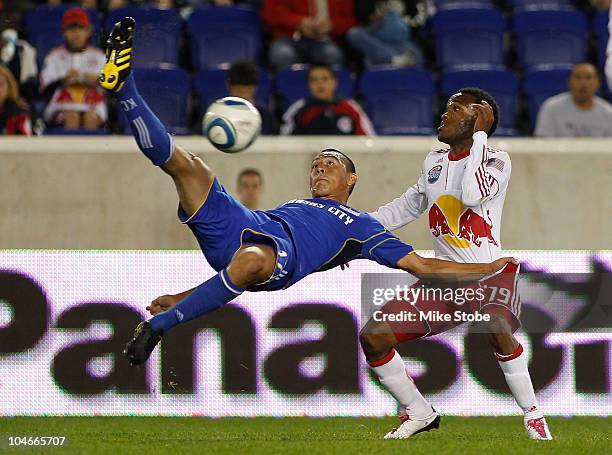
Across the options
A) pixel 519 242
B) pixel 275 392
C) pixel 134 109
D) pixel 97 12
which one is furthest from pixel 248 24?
pixel 134 109

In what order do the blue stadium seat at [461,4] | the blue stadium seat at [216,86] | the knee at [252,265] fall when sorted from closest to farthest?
the knee at [252,265] → the blue stadium seat at [216,86] → the blue stadium seat at [461,4]

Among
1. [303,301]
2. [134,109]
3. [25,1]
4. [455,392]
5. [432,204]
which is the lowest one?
[455,392]

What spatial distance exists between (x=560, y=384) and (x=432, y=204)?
1.96 metres

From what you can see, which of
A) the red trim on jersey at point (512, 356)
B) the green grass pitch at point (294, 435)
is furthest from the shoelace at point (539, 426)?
the red trim on jersey at point (512, 356)

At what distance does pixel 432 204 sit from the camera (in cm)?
789

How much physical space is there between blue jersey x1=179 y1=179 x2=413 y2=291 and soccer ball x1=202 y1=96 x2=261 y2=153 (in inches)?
9.7

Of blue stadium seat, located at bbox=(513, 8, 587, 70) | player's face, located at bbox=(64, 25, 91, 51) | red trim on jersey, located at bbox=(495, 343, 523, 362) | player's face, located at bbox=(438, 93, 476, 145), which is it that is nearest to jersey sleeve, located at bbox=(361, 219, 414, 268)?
player's face, located at bbox=(438, 93, 476, 145)

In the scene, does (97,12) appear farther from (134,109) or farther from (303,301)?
(134,109)

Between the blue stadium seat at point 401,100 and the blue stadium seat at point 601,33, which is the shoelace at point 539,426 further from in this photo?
the blue stadium seat at point 601,33

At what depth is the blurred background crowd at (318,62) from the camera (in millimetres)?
11227

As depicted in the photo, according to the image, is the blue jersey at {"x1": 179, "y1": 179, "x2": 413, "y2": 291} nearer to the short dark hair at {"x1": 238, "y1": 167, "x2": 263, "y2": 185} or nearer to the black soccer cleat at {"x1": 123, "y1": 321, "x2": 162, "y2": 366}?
the black soccer cleat at {"x1": 123, "y1": 321, "x2": 162, "y2": 366}

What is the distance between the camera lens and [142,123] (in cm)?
723

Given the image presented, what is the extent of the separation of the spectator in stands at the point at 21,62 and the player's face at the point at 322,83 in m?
2.49

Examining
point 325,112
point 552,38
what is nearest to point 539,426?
point 325,112
